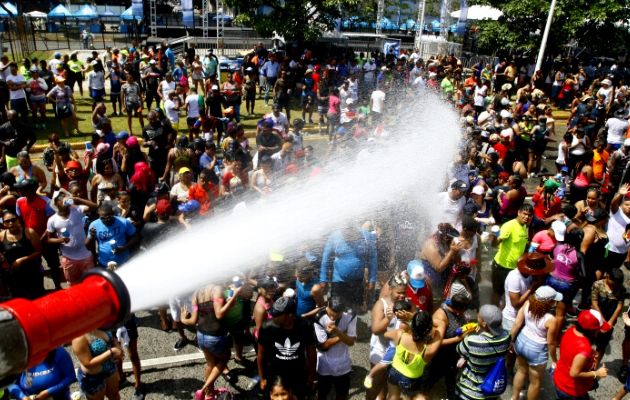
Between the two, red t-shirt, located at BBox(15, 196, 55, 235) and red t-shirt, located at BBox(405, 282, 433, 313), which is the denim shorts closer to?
red t-shirt, located at BBox(405, 282, 433, 313)

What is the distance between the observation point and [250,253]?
6.59 metres

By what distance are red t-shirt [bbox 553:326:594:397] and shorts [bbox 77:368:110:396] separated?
423cm

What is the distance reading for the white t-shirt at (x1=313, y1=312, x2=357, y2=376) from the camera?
494 centimetres

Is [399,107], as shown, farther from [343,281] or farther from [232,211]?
[343,281]

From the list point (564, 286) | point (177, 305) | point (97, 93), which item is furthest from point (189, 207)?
point (97, 93)

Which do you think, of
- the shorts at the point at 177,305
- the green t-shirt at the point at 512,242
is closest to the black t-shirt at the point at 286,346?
the shorts at the point at 177,305

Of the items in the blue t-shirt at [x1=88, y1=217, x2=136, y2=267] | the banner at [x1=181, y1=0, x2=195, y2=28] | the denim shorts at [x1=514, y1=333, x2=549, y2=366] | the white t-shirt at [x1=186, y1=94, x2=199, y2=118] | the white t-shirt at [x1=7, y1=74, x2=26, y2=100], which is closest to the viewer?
the denim shorts at [x1=514, y1=333, x2=549, y2=366]

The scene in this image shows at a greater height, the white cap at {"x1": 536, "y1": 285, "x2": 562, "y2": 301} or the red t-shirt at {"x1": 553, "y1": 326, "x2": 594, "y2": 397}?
the white cap at {"x1": 536, "y1": 285, "x2": 562, "y2": 301}

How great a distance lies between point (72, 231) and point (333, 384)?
11.8 ft

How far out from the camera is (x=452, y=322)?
5125mm

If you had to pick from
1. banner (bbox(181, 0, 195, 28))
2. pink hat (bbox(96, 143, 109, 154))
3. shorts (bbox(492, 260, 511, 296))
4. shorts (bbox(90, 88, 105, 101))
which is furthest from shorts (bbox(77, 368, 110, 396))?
banner (bbox(181, 0, 195, 28))

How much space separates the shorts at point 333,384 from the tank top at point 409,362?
0.65 meters

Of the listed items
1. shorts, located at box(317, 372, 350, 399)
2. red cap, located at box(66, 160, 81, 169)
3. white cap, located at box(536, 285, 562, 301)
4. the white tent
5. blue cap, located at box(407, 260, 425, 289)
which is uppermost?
the white tent

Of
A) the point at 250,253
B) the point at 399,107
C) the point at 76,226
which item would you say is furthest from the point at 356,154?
the point at 399,107
